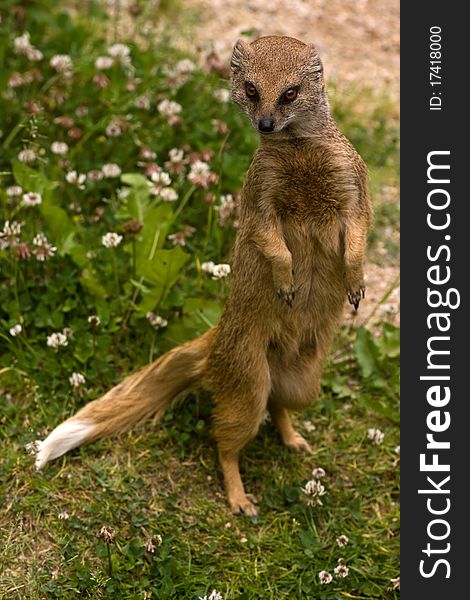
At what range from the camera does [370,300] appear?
5227mm

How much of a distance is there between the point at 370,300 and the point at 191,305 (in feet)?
3.63

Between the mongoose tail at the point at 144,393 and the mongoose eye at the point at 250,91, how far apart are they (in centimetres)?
115

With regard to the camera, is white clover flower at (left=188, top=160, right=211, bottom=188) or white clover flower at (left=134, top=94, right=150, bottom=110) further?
white clover flower at (left=134, top=94, right=150, bottom=110)

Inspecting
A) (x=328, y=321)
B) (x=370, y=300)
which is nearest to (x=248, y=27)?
(x=370, y=300)

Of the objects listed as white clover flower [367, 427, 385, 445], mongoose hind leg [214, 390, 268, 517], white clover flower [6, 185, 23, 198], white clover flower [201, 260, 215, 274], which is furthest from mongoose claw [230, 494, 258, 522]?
white clover flower [6, 185, 23, 198]

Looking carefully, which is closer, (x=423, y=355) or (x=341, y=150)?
(x=341, y=150)

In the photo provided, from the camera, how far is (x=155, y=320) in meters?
4.51

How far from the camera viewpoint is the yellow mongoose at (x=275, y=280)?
11.2 ft

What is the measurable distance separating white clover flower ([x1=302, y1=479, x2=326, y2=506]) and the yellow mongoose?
0.23 metres

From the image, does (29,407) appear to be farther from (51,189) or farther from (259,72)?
(259,72)

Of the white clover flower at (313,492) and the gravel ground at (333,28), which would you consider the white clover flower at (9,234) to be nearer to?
the white clover flower at (313,492)

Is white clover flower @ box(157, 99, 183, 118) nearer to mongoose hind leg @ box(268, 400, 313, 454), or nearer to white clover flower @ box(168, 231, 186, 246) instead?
white clover flower @ box(168, 231, 186, 246)

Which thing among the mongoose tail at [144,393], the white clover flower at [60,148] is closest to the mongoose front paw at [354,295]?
the mongoose tail at [144,393]

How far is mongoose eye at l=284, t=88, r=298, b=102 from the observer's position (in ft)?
11.0
